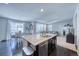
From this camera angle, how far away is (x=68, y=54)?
70.4 inches

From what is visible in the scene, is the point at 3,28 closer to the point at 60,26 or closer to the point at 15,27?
the point at 15,27

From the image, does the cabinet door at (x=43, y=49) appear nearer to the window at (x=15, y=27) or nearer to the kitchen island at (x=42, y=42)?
the kitchen island at (x=42, y=42)

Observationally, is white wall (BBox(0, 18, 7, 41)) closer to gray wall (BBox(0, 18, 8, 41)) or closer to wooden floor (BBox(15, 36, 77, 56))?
gray wall (BBox(0, 18, 8, 41))

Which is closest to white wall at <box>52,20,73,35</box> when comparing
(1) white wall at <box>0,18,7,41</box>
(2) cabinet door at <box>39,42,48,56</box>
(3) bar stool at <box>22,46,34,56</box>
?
(2) cabinet door at <box>39,42,48,56</box>

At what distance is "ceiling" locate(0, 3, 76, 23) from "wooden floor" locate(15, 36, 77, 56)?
367 mm

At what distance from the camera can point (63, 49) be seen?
70.7 inches

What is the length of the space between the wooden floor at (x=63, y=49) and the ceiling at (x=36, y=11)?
1.20ft

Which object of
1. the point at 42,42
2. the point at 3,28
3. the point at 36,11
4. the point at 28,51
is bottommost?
the point at 28,51

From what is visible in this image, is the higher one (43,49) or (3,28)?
(3,28)

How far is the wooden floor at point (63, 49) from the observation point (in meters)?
1.77

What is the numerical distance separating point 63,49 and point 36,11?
78 cm

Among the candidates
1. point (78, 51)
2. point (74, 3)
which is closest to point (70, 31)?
point (78, 51)

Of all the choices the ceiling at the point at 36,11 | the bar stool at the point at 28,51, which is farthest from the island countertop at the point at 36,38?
the ceiling at the point at 36,11

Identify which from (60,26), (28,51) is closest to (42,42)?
(28,51)
